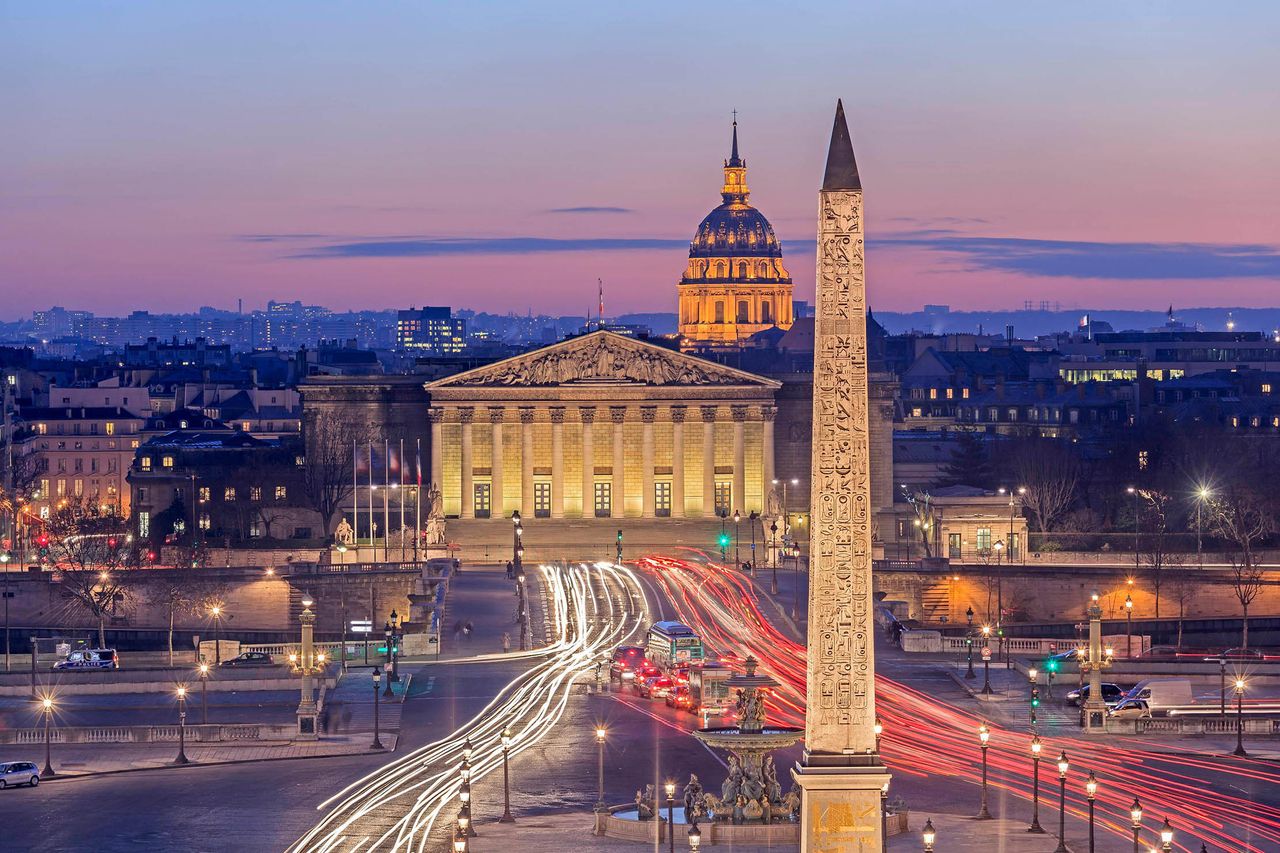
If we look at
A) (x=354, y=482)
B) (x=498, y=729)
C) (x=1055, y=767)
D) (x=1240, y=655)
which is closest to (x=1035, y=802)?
(x=1055, y=767)

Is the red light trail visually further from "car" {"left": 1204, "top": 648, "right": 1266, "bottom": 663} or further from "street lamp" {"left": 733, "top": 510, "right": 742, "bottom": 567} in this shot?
"street lamp" {"left": 733, "top": 510, "right": 742, "bottom": 567}

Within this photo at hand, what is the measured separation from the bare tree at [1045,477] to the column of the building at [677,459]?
651 inches

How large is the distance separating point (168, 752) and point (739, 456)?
66.0 metres

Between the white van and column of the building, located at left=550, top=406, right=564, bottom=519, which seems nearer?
the white van

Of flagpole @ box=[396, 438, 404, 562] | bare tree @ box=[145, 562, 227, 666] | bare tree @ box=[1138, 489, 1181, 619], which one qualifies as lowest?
bare tree @ box=[145, 562, 227, 666]

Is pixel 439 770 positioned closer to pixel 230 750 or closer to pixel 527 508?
pixel 230 750

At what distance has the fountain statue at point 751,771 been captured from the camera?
59.3 m

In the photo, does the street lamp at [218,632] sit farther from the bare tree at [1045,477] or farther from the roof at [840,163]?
the roof at [840,163]

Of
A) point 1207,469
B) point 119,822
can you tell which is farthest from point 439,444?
point 119,822

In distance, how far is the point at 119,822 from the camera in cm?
6406

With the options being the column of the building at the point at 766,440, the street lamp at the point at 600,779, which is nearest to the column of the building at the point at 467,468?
the column of the building at the point at 766,440

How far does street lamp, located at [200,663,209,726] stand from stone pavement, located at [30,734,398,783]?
92.4 inches

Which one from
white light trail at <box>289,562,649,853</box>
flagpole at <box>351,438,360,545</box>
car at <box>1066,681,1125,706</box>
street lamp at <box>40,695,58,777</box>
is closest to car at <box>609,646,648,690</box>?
white light trail at <box>289,562,649,853</box>

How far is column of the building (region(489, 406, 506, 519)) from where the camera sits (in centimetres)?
13725
